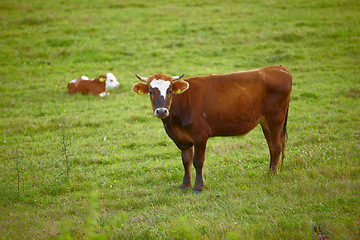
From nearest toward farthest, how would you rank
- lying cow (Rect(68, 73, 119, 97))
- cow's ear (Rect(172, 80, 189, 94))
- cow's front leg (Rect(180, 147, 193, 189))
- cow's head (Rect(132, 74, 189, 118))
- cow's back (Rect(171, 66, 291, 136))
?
cow's head (Rect(132, 74, 189, 118)) < cow's ear (Rect(172, 80, 189, 94)) < cow's back (Rect(171, 66, 291, 136)) < cow's front leg (Rect(180, 147, 193, 189)) < lying cow (Rect(68, 73, 119, 97))

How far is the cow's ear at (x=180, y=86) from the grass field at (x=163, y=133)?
191 centimetres

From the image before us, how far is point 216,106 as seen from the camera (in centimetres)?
696

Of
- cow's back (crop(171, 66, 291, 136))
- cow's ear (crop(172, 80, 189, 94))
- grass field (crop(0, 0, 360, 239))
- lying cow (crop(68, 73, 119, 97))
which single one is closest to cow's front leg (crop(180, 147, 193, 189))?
grass field (crop(0, 0, 360, 239))

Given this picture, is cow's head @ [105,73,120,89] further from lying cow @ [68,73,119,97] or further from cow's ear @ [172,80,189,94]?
cow's ear @ [172,80,189,94]

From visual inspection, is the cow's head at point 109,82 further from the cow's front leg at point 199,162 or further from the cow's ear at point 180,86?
the cow's front leg at point 199,162

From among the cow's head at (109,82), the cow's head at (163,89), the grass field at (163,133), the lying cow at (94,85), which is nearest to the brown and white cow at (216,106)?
the cow's head at (163,89)

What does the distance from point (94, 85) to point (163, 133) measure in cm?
523

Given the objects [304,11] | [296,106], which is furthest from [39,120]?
[304,11]

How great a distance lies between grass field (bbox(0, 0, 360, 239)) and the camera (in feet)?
17.8

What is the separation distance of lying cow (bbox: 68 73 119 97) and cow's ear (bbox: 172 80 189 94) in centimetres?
785

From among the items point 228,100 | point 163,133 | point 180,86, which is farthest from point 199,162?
point 163,133

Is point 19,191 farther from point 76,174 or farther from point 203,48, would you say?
point 203,48

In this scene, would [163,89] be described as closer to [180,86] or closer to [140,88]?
[180,86]

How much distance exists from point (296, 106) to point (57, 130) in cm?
775
